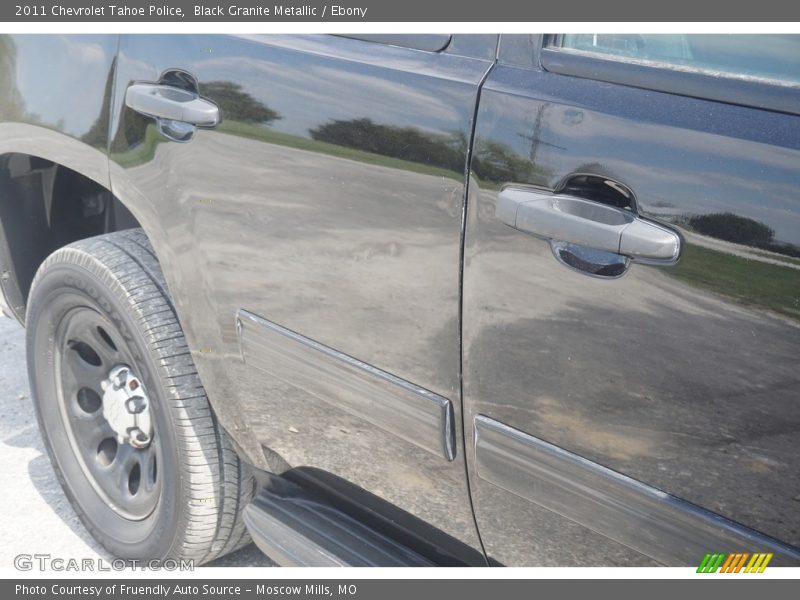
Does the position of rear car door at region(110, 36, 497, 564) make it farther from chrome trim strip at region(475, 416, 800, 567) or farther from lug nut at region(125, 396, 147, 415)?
lug nut at region(125, 396, 147, 415)

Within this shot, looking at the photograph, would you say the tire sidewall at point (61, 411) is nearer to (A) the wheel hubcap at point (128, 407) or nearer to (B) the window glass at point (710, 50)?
(A) the wheel hubcap at point (128, 407)

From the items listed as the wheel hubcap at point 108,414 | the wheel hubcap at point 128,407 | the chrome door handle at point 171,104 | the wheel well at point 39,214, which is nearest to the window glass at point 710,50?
the chrome door handle at point 171,104

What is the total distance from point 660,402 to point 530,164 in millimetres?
426

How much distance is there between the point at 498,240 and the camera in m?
1.46

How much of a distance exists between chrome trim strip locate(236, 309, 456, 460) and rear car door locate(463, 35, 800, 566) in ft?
0.35

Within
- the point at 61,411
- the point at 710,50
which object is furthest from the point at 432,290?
the point at 61,411

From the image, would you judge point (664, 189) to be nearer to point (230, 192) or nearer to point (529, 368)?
point (529, 368)

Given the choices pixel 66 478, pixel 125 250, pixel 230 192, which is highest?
pixel 230 192

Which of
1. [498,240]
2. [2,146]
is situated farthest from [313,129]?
[2,146]

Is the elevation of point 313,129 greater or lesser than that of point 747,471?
greater

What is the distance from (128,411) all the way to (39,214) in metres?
0.84

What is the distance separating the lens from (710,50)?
137cm

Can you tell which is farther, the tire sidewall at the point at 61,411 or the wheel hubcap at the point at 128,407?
the wheel hubcap at the point at 128,407

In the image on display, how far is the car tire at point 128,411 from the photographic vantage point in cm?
228
